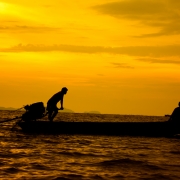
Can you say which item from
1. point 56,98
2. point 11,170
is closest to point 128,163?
point 11,170

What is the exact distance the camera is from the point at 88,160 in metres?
12.4

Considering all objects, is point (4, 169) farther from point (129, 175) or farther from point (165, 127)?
point (165, 127)

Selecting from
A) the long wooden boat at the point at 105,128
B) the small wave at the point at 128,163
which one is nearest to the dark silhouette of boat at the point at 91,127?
the long wooden boat at the point at 105,128

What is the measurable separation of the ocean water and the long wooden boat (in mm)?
2677

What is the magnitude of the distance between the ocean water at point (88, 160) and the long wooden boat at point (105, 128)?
2.68 m

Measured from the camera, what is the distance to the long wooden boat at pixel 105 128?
21.0m

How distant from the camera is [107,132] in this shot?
21.4 metres

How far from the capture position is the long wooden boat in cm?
2095

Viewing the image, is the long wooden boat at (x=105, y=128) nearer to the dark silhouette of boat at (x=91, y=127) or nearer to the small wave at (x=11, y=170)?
the dark silhouette of boat at (x=91, y=127)

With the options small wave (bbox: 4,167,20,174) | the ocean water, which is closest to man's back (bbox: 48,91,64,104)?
the ocean water

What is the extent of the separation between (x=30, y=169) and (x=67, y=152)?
369 centimetres

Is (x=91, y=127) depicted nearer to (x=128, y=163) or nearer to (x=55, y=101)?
(x=55, y=101)

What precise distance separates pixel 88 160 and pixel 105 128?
916cm

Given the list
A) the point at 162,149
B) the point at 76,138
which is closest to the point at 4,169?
the point at 162,149
